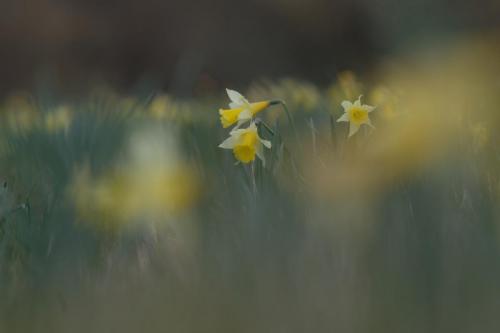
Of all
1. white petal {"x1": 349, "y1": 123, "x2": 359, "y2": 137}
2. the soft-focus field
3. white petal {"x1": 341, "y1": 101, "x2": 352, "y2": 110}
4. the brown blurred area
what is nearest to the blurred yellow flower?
the soft-focus field

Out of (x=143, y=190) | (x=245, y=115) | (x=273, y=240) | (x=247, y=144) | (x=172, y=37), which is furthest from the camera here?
(x=172, y=37)

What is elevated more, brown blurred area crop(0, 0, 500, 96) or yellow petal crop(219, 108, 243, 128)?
brown blurred area crop(0, 0, 500, 96)

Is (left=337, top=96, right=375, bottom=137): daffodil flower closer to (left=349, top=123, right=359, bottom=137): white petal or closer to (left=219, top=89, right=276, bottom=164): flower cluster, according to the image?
(left=349, top=123, right=359, bottom=137): white petal

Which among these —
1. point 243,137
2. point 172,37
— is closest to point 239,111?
point 243,137

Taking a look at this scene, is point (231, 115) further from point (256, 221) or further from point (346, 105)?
point (256, 221)

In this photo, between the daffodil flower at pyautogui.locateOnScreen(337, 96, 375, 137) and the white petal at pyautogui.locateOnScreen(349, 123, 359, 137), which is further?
the daffodil flower at pyautogui.locateOnScreen(337, 96, 375, 137)

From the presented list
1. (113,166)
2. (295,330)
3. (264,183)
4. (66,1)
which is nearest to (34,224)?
(113,166)

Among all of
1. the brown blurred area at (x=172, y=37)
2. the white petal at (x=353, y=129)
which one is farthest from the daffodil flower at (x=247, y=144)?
the brown blurred area at (x=172, y=37)
